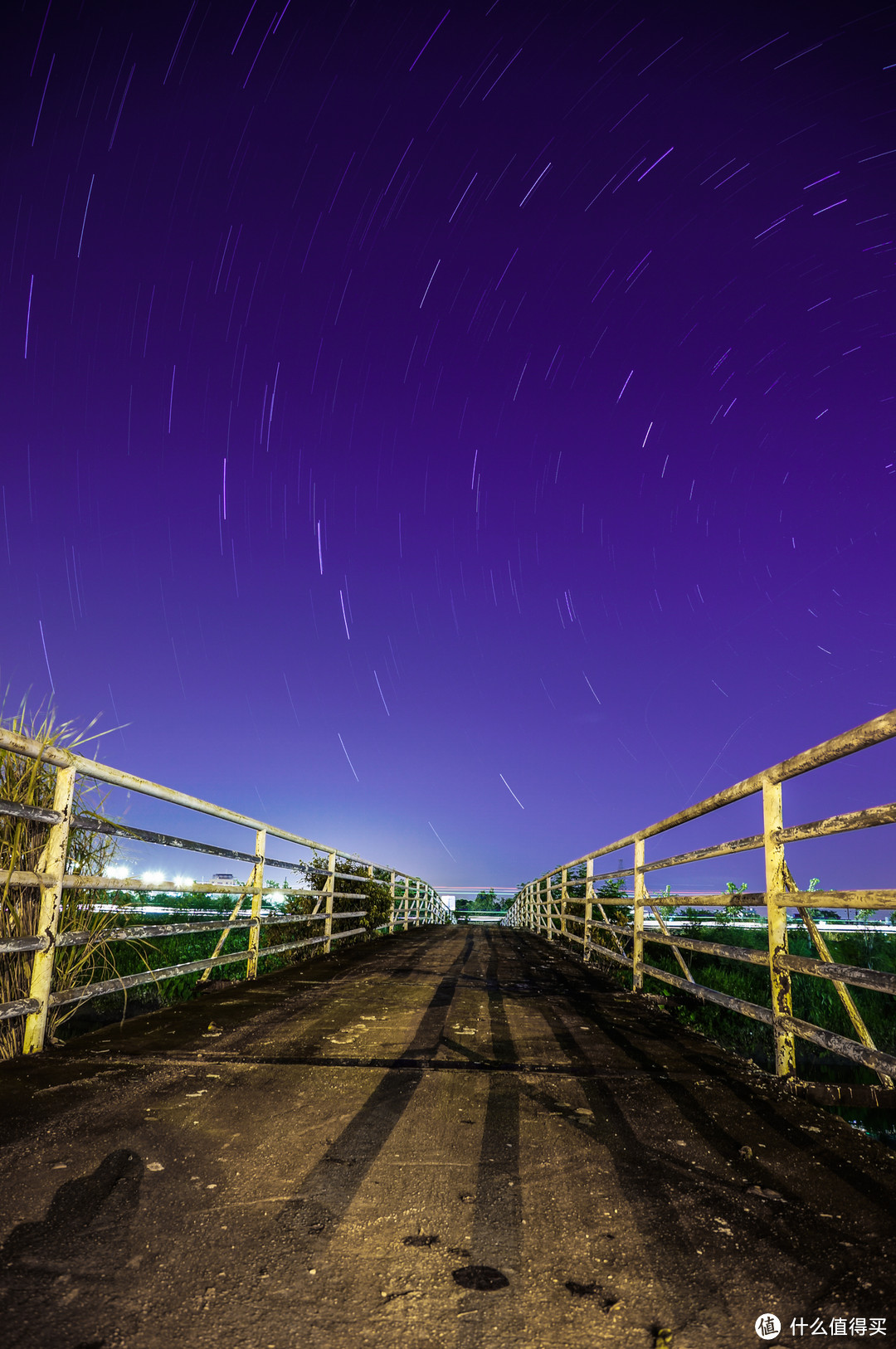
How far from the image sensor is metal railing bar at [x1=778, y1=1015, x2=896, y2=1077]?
178 centimetres

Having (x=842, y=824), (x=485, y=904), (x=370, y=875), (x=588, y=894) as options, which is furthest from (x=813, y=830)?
(x=485, y=904)

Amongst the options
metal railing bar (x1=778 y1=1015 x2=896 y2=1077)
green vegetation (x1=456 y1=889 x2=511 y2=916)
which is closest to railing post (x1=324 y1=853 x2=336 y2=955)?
metal railing bar (x1=778 y1=1015 x2=896 y2=1077)

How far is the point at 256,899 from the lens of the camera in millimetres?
4676

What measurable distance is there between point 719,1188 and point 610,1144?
32 centimetres

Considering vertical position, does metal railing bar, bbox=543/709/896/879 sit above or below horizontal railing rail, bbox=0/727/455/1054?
above

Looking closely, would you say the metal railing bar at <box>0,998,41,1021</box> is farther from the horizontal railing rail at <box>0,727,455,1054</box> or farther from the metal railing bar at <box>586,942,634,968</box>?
the metal railing bar at <box>586,942,634,968</box>

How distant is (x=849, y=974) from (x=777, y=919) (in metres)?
0.61

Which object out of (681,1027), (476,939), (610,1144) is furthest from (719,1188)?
(476,939)

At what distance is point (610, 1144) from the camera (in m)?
1.80

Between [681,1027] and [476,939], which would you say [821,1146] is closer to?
[681,1027]

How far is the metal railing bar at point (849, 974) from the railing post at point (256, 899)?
11.4ft

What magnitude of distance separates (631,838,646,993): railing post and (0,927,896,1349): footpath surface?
5.61 ft

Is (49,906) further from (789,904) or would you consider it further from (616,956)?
(616,956)

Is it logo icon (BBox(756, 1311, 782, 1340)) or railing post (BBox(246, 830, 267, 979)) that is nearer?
logo icon (BBox(756, 1311, 782, 1340))
